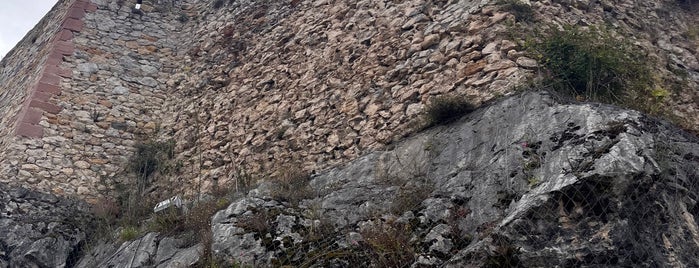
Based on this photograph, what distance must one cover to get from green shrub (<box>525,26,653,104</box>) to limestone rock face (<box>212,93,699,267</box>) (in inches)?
19.8

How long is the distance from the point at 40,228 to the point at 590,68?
231 inches

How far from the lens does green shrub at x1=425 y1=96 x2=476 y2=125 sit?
6218 mm

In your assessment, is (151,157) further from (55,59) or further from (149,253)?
(149,253)

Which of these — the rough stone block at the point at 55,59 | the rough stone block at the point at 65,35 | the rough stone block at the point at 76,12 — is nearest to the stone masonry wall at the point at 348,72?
the rough stone block at the point at 55,59

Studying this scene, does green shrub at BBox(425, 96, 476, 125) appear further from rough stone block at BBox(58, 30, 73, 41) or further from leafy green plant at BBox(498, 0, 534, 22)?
rough stone block at BBox(58, 30, 73, 41)

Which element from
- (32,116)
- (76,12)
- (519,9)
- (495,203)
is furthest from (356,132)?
(76,12)

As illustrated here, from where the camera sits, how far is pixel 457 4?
711 centimetres

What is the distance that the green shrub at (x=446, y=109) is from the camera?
20.4 ft

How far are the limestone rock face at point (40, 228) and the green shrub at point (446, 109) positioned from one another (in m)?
4.10

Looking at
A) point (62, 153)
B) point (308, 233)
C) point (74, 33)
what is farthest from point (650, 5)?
point (74, 33)

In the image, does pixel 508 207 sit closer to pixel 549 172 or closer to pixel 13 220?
pixel 549 172

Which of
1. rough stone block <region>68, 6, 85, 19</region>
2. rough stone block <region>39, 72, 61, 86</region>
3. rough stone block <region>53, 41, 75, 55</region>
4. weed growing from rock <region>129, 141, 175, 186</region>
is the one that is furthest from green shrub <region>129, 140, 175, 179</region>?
rough stone block <region>68, 6, 85, 19</region>

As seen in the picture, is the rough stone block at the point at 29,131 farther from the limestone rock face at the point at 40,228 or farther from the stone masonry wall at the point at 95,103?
the limestone rock face at the point at 40,228

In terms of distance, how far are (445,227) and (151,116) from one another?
605 cm
